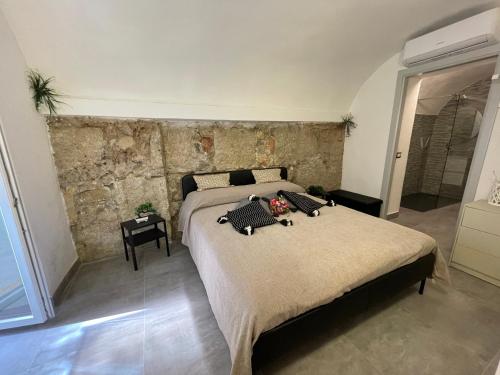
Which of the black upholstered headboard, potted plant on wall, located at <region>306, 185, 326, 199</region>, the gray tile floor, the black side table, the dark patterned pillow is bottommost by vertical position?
the gray tile floor

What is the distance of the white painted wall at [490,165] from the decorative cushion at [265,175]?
7.44 feet

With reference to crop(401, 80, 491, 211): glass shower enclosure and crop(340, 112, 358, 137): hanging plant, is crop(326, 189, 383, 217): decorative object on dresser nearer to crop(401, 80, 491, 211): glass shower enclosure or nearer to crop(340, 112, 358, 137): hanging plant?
crop(340, 112, 358, 137): hanging plant

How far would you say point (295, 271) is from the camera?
4.53 ft

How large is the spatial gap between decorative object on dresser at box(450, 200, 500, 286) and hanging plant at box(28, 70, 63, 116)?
4.18 metres

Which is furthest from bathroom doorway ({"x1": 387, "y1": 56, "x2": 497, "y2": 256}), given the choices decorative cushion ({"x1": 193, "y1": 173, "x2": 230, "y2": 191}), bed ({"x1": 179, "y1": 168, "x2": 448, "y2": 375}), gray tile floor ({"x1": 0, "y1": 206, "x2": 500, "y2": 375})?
decorative cushion ({"x1": 193, "y1": 173, "x2": 230, "y2": 191})

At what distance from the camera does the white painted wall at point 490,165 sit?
2.20 metres

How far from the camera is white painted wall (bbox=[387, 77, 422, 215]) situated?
3.11 meters

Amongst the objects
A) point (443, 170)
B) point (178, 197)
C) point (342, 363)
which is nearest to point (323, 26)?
point (178, 197)

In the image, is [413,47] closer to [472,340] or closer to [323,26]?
[323,26]

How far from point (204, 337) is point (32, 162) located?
6.59 feet

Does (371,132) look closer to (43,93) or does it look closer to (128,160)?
(128,160)

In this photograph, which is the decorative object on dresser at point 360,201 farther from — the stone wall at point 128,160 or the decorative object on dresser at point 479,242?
the stone wall at point 128,160

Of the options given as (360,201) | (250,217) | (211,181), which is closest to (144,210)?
(211,181)

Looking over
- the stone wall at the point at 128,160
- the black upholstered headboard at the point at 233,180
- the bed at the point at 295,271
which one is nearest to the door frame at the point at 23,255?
the stone wall at the point at 128,160
